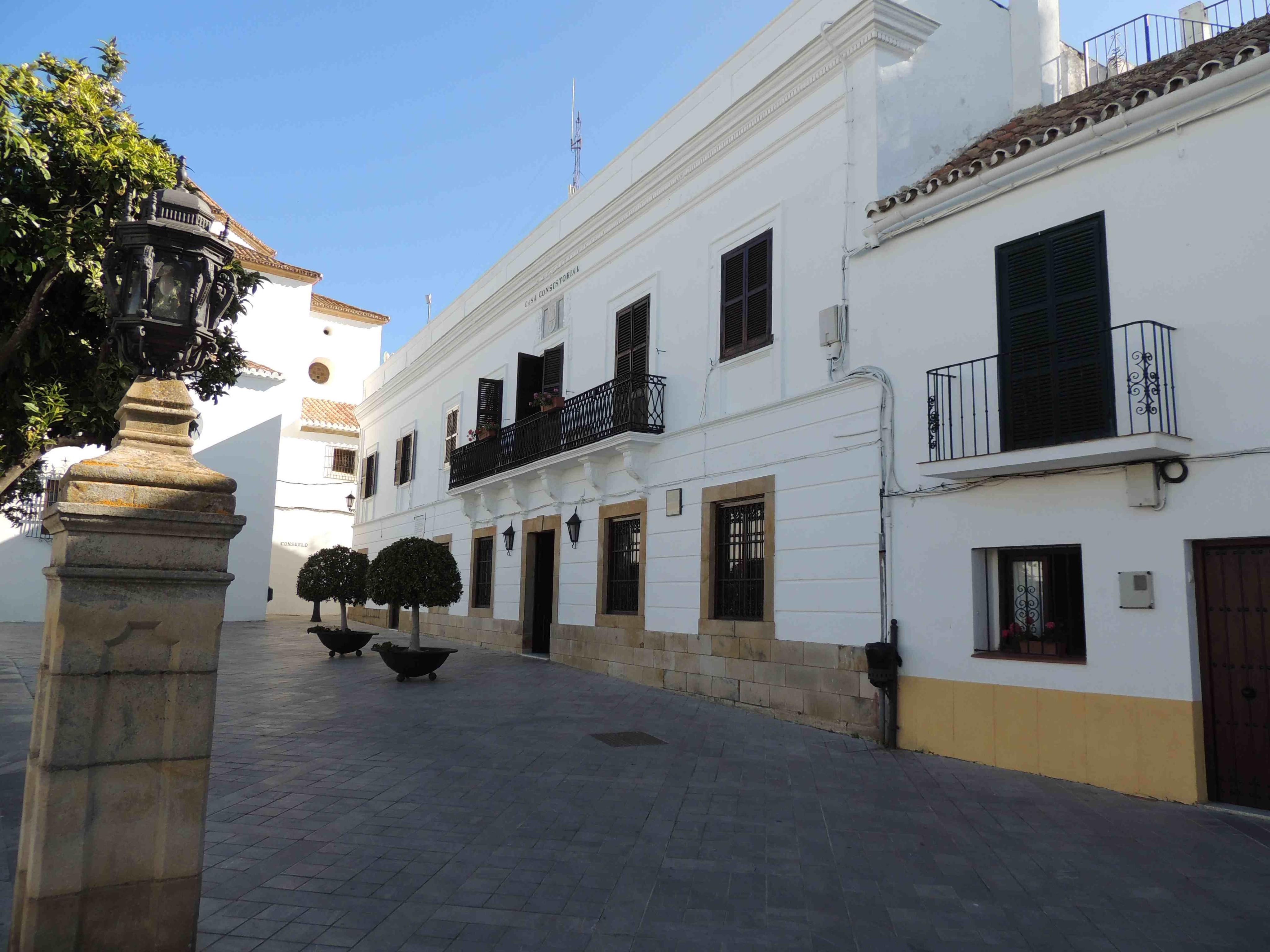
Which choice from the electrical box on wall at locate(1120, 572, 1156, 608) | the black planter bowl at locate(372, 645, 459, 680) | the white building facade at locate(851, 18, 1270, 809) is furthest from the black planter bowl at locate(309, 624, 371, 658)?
the electrical box on wall at locate(1120, 572, 1156, 608)

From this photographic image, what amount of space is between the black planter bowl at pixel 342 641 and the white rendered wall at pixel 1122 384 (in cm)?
1026

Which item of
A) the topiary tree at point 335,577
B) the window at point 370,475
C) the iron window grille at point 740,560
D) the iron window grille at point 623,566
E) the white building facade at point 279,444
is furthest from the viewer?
the window at point 370,475

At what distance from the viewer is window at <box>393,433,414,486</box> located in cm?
2294

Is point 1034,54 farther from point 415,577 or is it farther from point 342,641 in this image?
point 342,641

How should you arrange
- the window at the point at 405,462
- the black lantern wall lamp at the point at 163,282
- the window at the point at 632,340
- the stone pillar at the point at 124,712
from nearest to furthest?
the stone pillar at the point at 124,712
the black lantern wall lamp at the point at 163,282
the window at the point at 632,340
the window at the point at 405,462

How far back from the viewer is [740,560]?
35.5 ft

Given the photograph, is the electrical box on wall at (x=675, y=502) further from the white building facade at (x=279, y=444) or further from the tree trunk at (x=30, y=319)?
the white building facade at (x=279, y=444)

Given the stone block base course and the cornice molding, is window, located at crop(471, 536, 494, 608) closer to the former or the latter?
the stone block base course

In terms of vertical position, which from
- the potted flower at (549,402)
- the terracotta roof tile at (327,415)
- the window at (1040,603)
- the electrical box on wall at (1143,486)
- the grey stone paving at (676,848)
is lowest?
the grey stone paving at (676,848)

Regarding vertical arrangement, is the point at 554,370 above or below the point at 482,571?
above

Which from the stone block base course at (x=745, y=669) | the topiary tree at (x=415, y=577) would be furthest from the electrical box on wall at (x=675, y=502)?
the topiary tree at (x=415, y=577)

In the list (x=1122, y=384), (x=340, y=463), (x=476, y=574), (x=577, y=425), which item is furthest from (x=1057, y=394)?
(x=340, y=463)

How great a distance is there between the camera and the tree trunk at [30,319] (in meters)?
6.90

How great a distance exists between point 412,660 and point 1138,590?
28.4 feet
